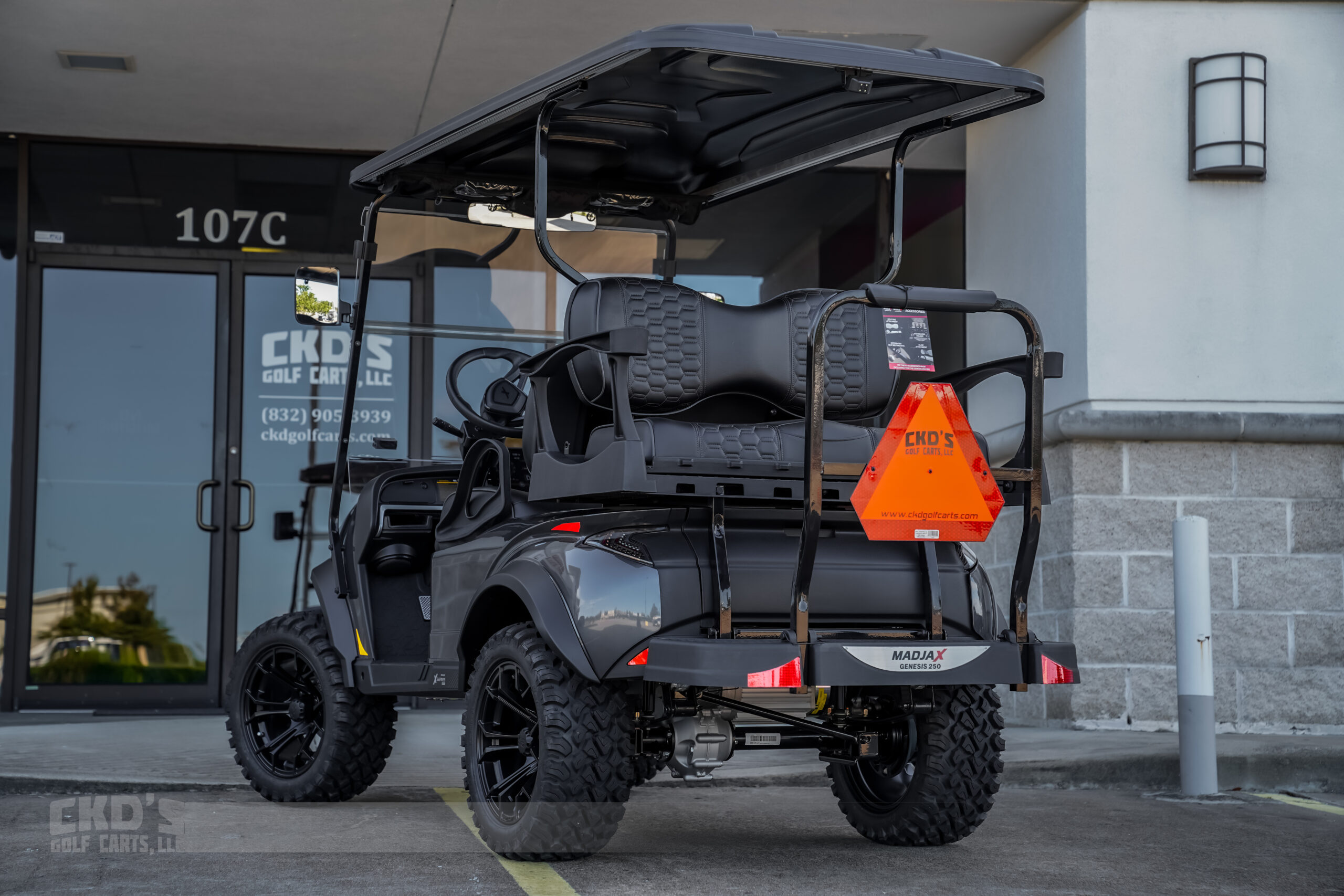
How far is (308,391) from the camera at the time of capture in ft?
32.1

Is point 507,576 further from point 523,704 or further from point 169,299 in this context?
point 169,299

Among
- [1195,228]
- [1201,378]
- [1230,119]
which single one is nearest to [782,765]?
[1201,378]

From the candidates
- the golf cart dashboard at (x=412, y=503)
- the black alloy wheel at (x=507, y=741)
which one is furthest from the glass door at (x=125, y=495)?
the black alloy wheel at (x=507, y=741)

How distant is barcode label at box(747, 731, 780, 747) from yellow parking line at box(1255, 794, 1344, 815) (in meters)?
2.66

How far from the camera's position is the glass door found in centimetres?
942

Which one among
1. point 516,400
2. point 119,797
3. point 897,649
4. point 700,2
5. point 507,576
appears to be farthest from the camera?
point 700,2

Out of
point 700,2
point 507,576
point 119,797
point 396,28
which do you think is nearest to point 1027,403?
point 507,576

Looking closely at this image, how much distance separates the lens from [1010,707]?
28.5 ft

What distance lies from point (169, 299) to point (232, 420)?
90 cm

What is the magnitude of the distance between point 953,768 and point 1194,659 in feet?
7.01

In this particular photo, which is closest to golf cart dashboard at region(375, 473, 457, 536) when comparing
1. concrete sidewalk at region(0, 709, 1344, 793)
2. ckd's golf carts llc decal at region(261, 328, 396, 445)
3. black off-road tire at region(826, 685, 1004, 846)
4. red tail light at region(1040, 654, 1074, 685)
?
concrete sidewalk at region(0, 709, 1344, 793)

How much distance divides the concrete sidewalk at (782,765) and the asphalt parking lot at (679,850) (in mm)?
161

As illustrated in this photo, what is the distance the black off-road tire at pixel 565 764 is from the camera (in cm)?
387

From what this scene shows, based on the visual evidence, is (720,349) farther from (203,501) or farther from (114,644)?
(114,644)
